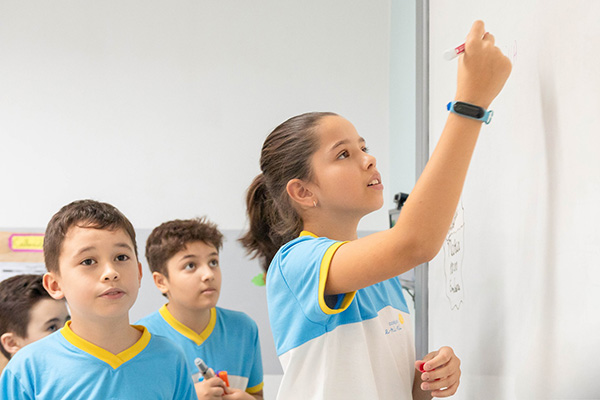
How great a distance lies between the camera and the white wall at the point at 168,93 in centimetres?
244

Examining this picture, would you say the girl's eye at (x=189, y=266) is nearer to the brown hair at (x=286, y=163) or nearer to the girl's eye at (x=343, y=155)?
the brown hair at (x=286, y=163)

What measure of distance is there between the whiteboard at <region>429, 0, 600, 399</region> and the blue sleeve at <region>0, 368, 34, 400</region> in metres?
0.70

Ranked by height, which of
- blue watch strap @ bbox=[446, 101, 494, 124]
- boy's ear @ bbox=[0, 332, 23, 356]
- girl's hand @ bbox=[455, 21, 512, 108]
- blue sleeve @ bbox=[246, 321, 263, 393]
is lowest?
blue sleeve @ bbox=[246, 321, 263, 393]

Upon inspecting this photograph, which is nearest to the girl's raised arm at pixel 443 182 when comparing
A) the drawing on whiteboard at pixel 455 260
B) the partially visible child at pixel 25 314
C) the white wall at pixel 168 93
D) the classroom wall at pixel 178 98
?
the drawing on whiteboard at pixel 455 260

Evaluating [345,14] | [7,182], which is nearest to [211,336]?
[7,182]

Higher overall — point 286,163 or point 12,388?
point 286,163

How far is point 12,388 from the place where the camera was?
105cm

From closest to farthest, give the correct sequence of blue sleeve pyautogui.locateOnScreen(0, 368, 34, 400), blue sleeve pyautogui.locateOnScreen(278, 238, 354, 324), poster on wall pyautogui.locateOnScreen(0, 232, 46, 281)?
blue sleeve pyautogui.locateOnScreen(278, 238, 354, 324)
blue sleeve pyautogui.locateOnScreen(0, 368, 34, 400)
poster on wall pyautogui.locateOnScreen(0, 232, 46, 281)

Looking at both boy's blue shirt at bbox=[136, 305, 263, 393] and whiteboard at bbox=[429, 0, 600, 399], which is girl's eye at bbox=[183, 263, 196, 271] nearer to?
boy's blue shirt at bbox=[136, 305, 263, 393]

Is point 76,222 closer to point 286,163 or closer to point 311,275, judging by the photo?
point 286,163

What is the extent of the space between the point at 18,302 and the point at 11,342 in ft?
0.33

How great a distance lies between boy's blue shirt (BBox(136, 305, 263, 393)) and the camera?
1.67 m

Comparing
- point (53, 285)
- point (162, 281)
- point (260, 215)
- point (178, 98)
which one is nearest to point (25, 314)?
point (162, 281)

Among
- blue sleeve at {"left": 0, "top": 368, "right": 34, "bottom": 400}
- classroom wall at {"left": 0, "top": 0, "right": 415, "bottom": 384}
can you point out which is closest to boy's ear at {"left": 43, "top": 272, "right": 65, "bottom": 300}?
blue sleeve at {"left": 0, "top": 368, "right": 34, "bottom": 400}
